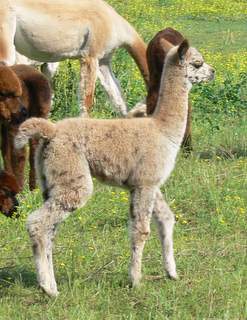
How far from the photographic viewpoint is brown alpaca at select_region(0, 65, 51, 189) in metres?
8.38

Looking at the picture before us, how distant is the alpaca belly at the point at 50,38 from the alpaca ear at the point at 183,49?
515 cm

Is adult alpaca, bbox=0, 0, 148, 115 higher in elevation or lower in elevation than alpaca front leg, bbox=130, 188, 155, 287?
lower

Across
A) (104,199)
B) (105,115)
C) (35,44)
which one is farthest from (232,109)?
(104,199)

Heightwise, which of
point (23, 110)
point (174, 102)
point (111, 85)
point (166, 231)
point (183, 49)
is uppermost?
point (183, 49)

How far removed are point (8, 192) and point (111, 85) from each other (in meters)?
4.87

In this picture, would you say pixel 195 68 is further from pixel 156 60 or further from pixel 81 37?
pixel 81 37

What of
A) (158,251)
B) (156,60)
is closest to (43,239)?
(158,251)

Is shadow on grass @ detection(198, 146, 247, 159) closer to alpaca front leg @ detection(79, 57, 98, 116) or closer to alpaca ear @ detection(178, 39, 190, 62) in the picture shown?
alpaca front leg @ detection(79, 57, 98, 116)

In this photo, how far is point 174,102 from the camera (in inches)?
260

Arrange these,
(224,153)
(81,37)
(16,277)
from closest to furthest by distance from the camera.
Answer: (16,277) → (224,153) → (81,37)

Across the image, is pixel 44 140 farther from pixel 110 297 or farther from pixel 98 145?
pixel 110 297

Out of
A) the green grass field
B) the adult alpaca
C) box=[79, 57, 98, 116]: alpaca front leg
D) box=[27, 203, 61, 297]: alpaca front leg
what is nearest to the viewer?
the green grass field

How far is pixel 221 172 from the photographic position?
30.7ft

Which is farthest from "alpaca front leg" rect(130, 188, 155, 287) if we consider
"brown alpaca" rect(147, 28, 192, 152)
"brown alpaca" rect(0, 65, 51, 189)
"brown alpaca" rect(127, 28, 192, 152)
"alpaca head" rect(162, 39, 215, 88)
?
"brown alpaca" rect(147, 28, 192, 152)
